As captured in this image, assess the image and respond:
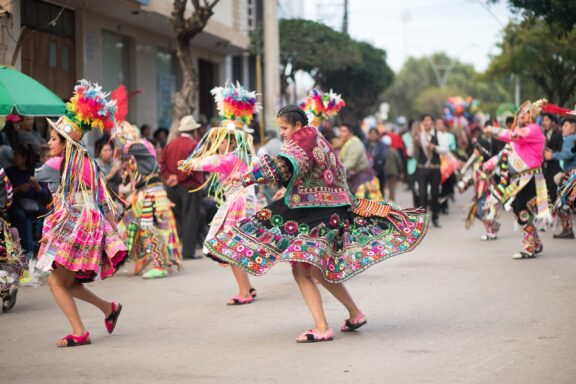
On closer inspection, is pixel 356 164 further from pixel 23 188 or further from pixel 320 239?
pixel 320 239

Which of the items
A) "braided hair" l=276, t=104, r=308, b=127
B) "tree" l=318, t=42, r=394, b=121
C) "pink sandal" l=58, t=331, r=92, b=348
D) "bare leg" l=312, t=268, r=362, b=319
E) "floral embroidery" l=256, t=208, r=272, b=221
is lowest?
"pink sandal" l=58, t=331, r=92, b=348

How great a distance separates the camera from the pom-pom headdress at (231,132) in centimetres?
1111

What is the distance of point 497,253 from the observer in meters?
14.1

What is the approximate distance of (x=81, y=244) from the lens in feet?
27.3

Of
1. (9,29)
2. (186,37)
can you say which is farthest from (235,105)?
(186,37)

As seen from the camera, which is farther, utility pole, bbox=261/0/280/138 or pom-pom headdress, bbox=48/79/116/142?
utility pole, bbox=261/0/280/138

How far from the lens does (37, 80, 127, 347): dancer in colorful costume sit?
27.0 feet

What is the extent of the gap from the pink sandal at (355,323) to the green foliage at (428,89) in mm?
76420

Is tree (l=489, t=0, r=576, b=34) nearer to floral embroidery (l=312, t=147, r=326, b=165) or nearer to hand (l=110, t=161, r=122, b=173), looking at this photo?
hand (l=110, t=161, r=122, b=173)

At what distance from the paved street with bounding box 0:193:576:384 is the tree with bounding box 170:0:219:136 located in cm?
633

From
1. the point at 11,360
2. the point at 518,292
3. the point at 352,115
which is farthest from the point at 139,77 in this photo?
the point at 352,115

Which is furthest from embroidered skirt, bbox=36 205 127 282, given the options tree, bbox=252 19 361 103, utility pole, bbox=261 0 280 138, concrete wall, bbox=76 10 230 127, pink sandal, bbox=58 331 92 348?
tree, bbox=252 19 361 103

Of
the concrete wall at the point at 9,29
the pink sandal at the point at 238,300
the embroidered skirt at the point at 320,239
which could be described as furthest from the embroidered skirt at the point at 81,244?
the concrete wall at the point at 9,29

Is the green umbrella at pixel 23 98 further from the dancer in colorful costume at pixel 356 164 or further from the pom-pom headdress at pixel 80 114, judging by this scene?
the dancer in colorful costume at pixel 356 164
